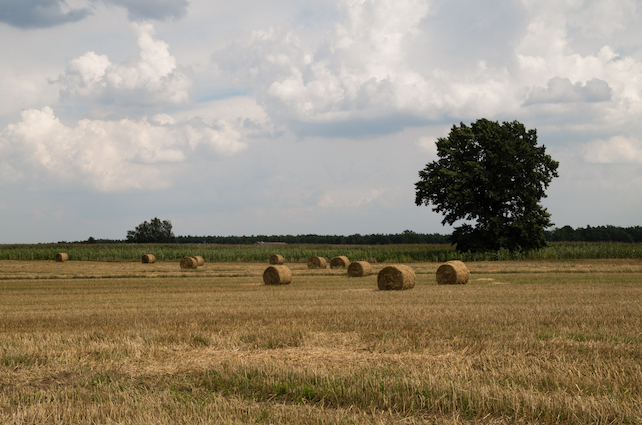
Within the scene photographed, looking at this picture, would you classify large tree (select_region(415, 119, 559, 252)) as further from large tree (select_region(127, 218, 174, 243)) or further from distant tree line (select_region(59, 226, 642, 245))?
large tree (select_region(127, 218, 174, 243))

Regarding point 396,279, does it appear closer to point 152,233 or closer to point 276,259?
point 276,259

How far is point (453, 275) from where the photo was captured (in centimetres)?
2441

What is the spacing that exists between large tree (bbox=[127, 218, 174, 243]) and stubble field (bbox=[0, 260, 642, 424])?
3963 inches

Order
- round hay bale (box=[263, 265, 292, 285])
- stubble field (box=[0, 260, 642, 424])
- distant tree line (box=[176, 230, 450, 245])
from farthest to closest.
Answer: distant tree line (box=[176, 230, 450, 245])
round hay bale (box=[263, 265, 292, 285])
stubble field (box=[0, 260, 642, 424])

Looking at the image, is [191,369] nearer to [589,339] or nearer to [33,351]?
[33,351]

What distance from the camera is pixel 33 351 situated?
8898mm

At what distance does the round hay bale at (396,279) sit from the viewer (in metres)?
22.0

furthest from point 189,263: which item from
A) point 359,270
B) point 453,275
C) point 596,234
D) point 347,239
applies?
point 347,239

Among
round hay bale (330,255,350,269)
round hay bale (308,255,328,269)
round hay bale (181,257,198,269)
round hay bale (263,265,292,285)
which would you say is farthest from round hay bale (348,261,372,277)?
round hay bale (181,257,198,269)

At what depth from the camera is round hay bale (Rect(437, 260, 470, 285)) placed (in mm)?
24375

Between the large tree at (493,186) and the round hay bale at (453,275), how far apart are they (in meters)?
25.2

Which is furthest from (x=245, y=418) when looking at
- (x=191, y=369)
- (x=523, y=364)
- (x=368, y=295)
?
(x=368, y=295)

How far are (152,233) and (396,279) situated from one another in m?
98.8

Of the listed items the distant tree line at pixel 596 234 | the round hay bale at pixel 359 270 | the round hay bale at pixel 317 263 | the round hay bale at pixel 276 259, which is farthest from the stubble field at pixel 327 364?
the distant tree line at pixel 596 234
